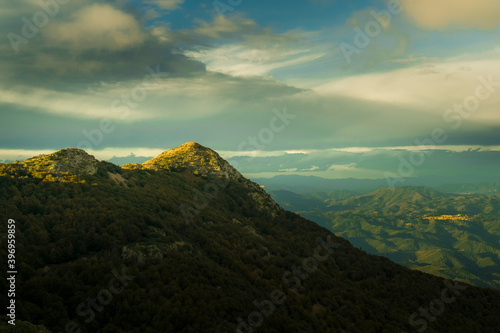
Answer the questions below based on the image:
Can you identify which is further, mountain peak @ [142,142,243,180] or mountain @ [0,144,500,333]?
mountain peak @ [142,142,243,180]

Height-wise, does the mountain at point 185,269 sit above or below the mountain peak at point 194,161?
below

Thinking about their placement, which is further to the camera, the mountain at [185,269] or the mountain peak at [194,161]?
the mountain peak at [194,161]

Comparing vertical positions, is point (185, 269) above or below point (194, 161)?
below

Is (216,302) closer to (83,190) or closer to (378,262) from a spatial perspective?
(83,190)

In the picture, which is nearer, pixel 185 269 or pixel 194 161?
pixel 185 269
